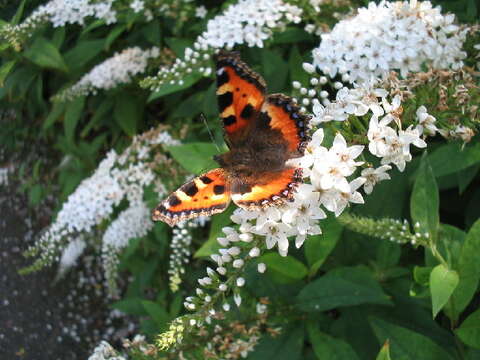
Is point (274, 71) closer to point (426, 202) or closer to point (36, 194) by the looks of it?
point (426, 202)

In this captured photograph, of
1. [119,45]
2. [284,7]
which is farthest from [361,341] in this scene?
[119,45]

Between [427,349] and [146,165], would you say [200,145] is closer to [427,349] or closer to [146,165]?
[146,165]

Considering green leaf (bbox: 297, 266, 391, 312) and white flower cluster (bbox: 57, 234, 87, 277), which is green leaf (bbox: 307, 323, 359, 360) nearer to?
green leaf (bbox: 297, 266, 391, 312)

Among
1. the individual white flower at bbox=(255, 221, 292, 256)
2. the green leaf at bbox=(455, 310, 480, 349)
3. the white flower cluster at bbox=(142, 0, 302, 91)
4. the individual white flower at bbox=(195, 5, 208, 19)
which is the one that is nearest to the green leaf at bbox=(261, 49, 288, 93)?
the white flower cluster at bbox=(142, 0, 302, 91)

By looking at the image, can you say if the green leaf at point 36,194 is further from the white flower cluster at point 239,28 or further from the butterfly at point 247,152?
the butterfly at point 247,152

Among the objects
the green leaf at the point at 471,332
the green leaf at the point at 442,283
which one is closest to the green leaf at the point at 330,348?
the green leaf at the point at 471,332

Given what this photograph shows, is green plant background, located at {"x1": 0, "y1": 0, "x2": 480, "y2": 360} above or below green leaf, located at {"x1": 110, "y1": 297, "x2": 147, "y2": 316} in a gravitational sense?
above
